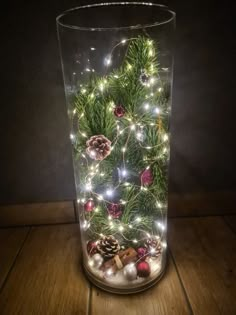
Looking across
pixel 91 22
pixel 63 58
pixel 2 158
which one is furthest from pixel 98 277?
pixel 91 22

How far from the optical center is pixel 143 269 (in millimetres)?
926

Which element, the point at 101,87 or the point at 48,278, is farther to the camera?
the point at 48,278

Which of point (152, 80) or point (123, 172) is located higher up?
point (152, 80)

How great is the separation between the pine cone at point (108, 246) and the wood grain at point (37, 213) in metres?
0.27

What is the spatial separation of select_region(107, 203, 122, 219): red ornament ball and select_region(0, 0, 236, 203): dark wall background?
0.86ft

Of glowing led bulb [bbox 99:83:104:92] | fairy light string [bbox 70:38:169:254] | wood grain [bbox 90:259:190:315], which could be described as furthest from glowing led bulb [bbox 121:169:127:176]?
wood grain [bbox 90:259:190:315]

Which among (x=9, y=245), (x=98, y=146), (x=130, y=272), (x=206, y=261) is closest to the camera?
(x=98, y=146)

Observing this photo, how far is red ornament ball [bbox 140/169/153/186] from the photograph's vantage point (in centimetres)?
90

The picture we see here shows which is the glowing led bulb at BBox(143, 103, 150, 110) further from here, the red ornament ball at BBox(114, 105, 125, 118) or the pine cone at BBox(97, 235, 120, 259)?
the pine cone at BBox(97, 235, 120, 259)

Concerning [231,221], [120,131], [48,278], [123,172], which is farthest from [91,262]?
[231,221]

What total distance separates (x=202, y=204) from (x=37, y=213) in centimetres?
57

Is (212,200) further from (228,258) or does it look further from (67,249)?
(67,249)

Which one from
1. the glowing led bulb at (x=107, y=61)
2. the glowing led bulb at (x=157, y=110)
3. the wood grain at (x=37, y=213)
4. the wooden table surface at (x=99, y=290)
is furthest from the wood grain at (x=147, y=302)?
the glowing led bulb at (x=107, y=61)

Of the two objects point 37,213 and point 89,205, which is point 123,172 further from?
point 37,213
